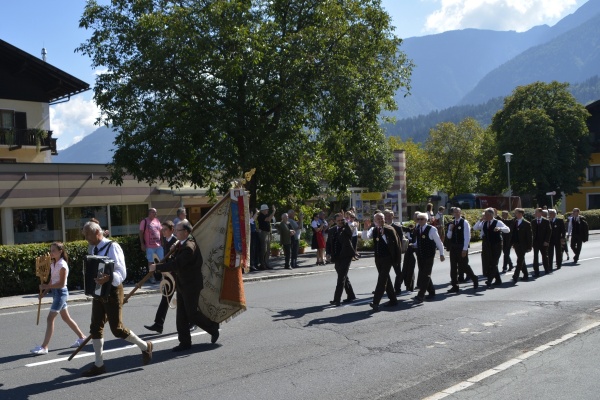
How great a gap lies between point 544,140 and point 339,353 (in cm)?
5293

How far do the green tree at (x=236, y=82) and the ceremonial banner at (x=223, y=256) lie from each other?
11.1 meters

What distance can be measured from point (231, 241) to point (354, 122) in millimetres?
14030

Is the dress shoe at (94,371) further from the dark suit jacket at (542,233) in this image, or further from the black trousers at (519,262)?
the dark suit jacket at (542,233)

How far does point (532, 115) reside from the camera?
58.2 m

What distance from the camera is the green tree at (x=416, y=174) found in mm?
70688

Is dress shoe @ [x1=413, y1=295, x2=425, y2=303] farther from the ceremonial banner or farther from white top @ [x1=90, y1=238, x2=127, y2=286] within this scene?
white top @ [x1=90, y1=238, x2=127, y2=286]

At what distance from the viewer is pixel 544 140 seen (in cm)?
5725

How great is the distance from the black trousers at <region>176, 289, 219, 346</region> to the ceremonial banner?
520 mm

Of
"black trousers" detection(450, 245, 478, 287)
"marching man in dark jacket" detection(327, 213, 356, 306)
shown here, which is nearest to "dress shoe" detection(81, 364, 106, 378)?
"marching man in dark jacket" detection(327, 213, 356, 306)

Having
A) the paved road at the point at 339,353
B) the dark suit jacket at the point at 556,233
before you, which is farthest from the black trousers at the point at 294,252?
the paved road at the point at 339,353

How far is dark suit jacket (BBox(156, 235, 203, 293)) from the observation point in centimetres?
890

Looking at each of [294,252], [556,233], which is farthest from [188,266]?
[556,233]

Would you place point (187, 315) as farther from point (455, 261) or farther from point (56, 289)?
point (455, 261)

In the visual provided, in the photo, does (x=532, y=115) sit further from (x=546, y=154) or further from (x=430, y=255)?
(x=430, y=255)
